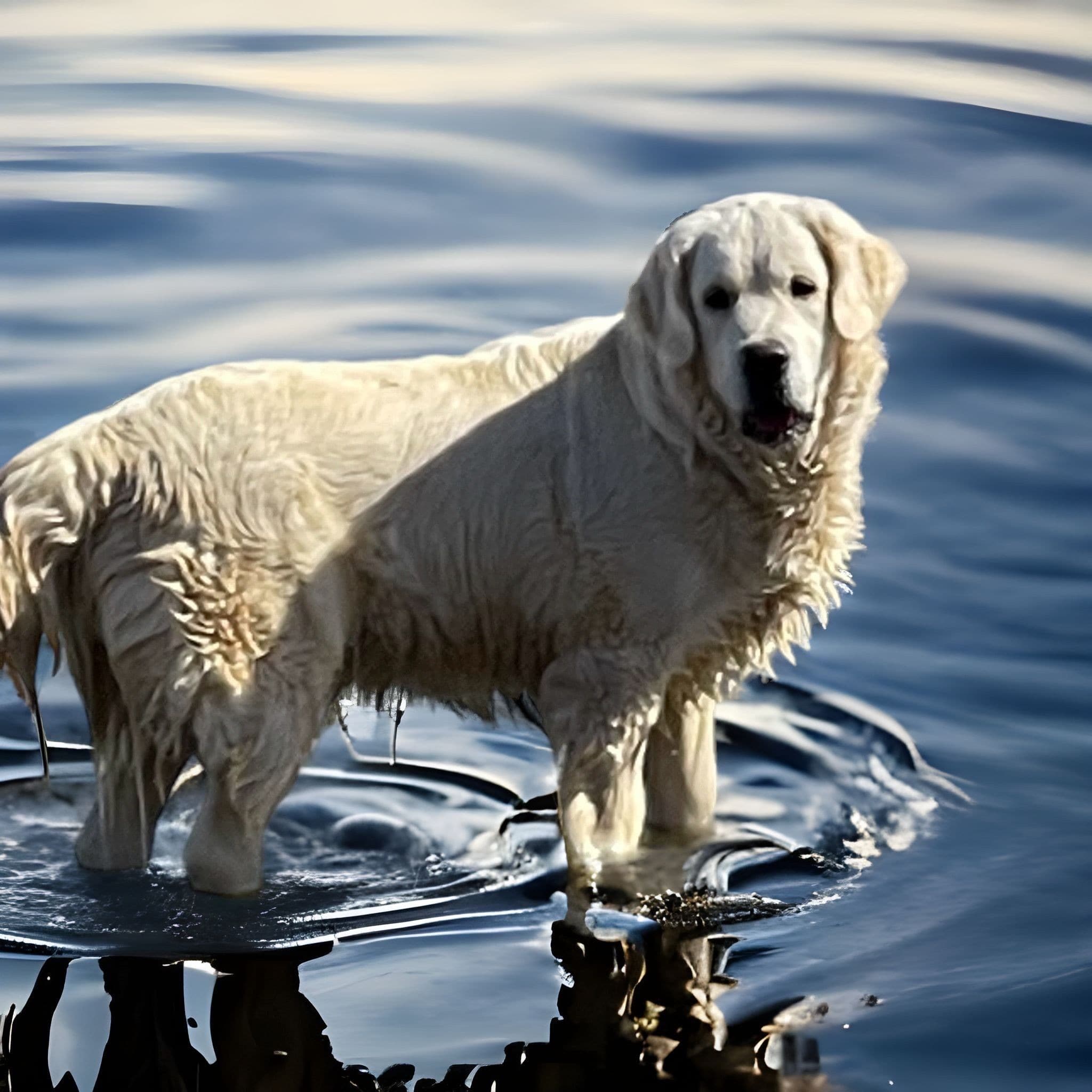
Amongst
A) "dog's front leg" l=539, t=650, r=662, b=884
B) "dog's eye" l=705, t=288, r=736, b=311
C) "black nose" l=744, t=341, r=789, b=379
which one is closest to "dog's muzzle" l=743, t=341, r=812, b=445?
"black nose" l=744, t=341, r=789, b=379

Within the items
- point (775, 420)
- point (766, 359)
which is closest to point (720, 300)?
point (766, 359)

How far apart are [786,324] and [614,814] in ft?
4.97

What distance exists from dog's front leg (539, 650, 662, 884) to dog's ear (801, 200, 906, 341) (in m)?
1.08

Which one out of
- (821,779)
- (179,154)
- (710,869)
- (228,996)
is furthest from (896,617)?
(179,154)

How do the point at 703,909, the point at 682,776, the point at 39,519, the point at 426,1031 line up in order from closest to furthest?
the point at 426,1031 < the point at 39,519 < the point at 703,909 < the point at 682,776

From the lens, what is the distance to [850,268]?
4.84 meters

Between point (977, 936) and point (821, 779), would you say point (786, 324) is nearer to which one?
point (977, 936)

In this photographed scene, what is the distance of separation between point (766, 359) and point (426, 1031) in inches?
72.9

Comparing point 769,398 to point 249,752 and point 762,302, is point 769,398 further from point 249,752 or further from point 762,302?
point 249,752

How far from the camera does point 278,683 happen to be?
5125 millimetres

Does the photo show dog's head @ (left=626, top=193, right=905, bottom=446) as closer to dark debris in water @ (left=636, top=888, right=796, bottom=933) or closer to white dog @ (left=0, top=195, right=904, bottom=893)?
white dog @ (left=0, top=195, right=904, bottom=893)

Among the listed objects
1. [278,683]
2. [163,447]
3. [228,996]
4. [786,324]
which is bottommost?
[228,996]

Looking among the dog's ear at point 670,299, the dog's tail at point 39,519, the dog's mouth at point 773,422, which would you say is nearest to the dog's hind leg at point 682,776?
the dog's mouth at point 773,422

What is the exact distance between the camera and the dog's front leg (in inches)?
205
